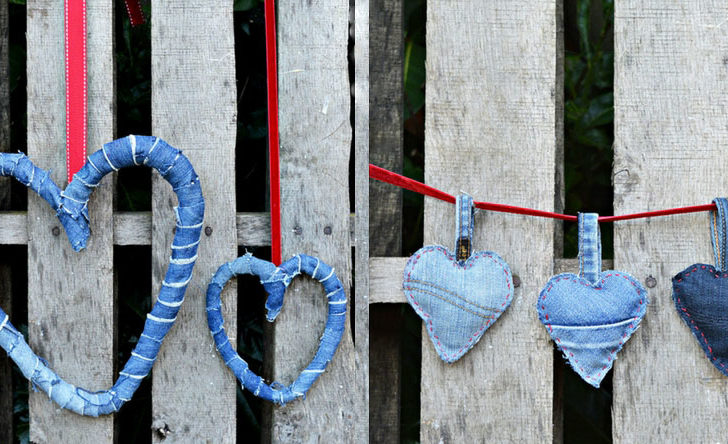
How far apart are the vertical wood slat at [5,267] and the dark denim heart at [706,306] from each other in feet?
5.04

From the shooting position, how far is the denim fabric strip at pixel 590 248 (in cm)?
140

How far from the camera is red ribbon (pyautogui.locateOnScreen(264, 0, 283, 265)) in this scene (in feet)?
4.46

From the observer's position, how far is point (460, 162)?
56.4 inches

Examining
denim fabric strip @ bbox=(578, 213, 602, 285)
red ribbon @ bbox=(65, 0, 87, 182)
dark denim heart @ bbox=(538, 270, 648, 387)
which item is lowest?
dark denim heart @ bbox=(538, 270, 648, 387)

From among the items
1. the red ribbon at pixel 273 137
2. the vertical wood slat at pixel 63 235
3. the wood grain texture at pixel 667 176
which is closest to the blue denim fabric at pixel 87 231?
the vertical wood slat at pixel 63 235

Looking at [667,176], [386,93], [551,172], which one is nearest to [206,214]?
[386,93]

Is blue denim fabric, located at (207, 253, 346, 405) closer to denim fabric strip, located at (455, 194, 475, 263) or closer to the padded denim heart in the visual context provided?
the padded denim heart

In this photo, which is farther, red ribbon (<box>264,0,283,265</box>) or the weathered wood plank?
the weathered wood plank

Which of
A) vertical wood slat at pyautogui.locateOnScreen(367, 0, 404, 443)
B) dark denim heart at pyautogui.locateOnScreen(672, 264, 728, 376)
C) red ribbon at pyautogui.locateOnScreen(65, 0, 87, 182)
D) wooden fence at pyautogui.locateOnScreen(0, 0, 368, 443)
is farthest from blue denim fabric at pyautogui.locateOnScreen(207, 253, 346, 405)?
dark denim heart at pyautogui.locateOnScreen(672, 264, 728, 376)

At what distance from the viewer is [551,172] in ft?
4.68

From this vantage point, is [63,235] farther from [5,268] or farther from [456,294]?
[456,294]

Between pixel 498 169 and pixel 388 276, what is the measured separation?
34cm

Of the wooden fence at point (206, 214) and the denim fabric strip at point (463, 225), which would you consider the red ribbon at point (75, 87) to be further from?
the denim fabric strip at point (463, 225)

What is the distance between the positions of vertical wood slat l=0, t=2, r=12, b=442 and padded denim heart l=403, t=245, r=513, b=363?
0.95 meters
